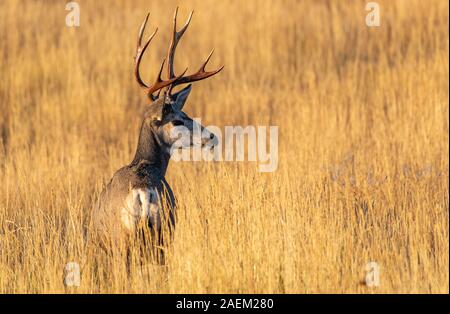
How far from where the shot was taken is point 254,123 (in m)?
11.4

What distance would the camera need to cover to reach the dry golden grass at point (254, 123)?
6133 mm

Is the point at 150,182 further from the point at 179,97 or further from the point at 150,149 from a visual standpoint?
the point at 179,97

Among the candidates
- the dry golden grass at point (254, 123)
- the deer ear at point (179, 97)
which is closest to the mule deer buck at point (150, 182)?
the deer ear at point (179, 97)

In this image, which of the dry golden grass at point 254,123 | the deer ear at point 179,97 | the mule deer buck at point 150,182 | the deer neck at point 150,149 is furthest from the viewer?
the deer ear at point 179,97

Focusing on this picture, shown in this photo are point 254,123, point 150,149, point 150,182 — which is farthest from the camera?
point 254,123

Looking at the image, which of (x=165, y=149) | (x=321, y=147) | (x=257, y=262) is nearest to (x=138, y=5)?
(x=321, y=147)

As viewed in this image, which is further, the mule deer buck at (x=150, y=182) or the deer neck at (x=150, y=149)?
the deer neck at (x=150, y=149)

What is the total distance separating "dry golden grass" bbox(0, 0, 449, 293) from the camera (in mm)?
6133

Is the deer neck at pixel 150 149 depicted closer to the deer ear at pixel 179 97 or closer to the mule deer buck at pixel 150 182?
the mule deer buck at pixel 150 182

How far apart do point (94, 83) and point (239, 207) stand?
253 inches

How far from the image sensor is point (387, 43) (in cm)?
1358

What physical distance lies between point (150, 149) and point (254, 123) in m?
4.60

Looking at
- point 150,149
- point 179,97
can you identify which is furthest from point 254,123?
point 150,149
